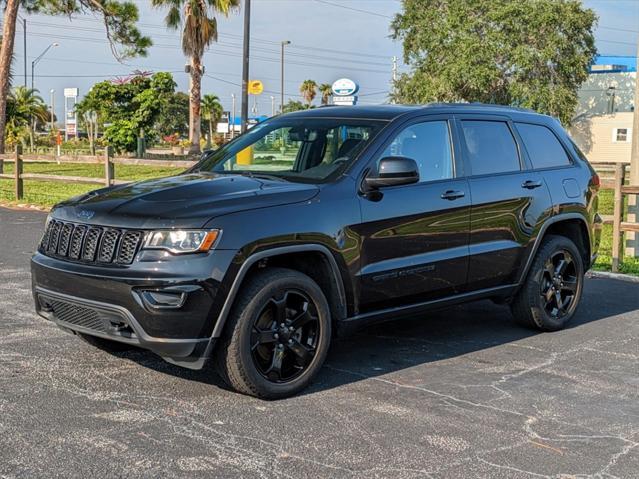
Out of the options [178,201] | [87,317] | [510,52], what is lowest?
[87,317]

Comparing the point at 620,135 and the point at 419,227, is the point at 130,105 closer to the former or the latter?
the point at 620,135

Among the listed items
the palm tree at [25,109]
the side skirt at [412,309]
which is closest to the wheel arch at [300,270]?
the side skirt at [412,309]

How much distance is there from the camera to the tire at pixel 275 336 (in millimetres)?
4699

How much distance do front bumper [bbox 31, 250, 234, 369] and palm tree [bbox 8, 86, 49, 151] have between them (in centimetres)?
4364

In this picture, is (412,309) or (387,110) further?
(387,110)

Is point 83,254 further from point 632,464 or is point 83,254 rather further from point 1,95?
point 1,95

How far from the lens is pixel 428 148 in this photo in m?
5.95

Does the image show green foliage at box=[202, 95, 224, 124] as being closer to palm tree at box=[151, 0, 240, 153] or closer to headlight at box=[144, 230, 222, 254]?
palm tree at box=[151, 0, 240, 153]

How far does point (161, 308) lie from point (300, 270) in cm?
100

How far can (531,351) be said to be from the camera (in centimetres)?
631

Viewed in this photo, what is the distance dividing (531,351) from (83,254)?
3.40 meters

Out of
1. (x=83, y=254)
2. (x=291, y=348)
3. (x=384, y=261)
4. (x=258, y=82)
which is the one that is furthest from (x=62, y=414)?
(x=258, y=82)

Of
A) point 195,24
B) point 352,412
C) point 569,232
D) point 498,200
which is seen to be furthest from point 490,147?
point 195,24

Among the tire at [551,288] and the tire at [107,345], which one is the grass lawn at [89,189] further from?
the tire at [107,345]
